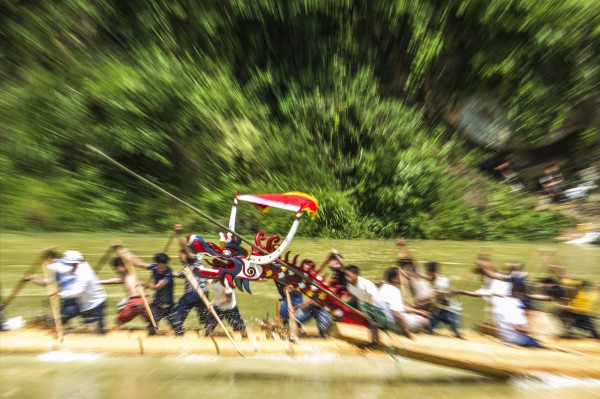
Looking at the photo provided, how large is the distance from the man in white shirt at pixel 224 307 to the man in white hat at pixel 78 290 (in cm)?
109

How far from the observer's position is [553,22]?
502 inches

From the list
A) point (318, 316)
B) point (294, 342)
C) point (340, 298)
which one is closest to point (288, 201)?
point (340, 298)

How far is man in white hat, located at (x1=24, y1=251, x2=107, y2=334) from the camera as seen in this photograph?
4922 mm

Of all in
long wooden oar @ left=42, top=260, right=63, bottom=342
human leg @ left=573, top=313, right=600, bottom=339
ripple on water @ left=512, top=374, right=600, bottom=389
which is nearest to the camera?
ripple on water @ left=512, top=374, right=600, bottom=389

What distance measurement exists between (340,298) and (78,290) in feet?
8.78

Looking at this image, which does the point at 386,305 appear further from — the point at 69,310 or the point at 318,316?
the point at 69,310

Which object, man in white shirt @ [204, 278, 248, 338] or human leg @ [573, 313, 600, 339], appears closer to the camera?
man in white shirt @ [204, 278, 248, 338]

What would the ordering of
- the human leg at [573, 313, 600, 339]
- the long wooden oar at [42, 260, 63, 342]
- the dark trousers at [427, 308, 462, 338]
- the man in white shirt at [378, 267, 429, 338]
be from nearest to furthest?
the long wooden oar at [42, 260, 63, 342] → the man in white shirt at [378, 267, 429, 338] → the dark trousers at [427, 308, 462, 338] → the human leg at [573, 313, 600, 339]

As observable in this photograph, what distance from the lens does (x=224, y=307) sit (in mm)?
5137

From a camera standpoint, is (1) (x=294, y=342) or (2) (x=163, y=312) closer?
(1) (x=294, y=342)

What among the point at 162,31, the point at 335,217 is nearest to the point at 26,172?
the point at 162,31

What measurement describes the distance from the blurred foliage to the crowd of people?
690 centimetres

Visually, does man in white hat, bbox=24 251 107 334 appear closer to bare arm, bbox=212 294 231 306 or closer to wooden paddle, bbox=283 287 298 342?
bare arm, bbox=212 294 231 306

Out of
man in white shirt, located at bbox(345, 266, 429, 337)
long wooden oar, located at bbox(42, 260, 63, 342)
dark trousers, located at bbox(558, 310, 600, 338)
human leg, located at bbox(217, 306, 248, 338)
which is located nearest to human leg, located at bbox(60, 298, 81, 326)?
long wooden oar, located at bbox(42, 260, 63, 342)
